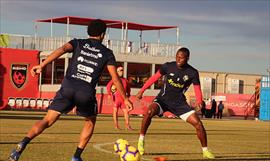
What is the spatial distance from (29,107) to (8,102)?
1.73 metres

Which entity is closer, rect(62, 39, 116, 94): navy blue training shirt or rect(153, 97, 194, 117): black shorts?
rect(62, 39, 116, 94): navy blue training shirt

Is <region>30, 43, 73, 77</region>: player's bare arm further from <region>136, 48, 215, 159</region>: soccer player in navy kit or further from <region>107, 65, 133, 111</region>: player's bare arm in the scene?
<region>136, 48, 215, 159</region>: soccer player in navy kit

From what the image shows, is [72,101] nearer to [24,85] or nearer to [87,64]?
[87,64]

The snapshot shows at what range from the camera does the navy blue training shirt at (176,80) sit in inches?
523

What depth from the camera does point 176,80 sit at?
13.3 meters

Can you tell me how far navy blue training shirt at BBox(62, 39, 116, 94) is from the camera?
9.32m

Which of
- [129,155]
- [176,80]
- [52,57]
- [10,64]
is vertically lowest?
[129,155]

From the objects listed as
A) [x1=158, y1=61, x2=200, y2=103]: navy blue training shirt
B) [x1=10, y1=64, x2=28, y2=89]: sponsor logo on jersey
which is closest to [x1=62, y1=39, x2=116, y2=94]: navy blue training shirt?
[x1=158, y1=61, x2=200, y2=103]: navy blue training shirt

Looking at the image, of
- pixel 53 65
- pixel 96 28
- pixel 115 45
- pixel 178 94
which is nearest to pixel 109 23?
pixel 115 45

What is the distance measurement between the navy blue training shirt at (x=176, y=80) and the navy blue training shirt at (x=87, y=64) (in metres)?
4.05

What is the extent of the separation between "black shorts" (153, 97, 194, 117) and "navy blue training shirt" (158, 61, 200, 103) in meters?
0.07

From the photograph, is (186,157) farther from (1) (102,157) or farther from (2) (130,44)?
(2) (130,44)

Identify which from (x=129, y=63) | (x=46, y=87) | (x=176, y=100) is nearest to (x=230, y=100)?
(x=129, y=63)

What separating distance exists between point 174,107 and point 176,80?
1.86 ft
